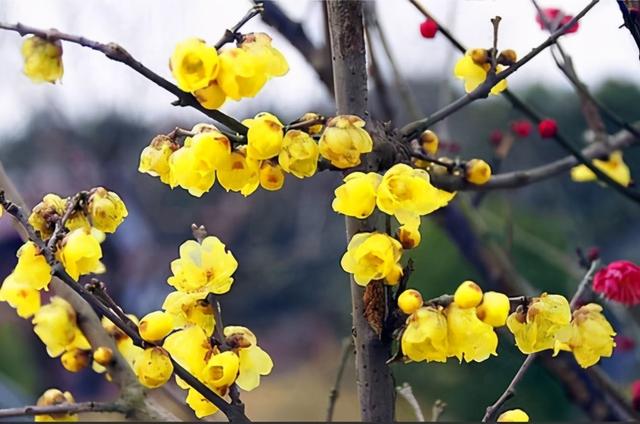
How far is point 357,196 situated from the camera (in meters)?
0.48

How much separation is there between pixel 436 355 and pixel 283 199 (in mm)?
5771

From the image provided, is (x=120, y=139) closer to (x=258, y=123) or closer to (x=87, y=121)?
(x=87, y=121)

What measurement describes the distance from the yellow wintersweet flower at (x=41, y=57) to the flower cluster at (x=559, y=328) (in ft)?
1.15

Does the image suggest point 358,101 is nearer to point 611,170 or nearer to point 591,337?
point 591,337

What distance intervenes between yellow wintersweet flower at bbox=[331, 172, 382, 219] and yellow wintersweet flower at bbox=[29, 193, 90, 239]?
18 centimetres

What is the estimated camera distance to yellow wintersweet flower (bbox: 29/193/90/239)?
51 cm

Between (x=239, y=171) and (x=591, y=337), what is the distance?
0.87 feet

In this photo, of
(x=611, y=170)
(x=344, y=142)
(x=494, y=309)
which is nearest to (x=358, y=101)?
(x=344, y=142)

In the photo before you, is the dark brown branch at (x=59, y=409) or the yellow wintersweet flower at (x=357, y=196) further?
the dark brown branch at (x=59, y=409)

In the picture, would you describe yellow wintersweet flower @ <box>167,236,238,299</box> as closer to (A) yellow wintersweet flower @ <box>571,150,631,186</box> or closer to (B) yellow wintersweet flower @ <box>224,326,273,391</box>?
(B) yellow wintersweet flower @ <box>224,326,273,391</box>

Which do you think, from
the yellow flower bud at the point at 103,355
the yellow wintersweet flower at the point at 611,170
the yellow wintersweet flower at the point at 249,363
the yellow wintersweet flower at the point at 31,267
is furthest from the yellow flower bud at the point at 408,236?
the yellow wintersweet flower at the point at 611,170

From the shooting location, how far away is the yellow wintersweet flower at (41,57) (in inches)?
19.7

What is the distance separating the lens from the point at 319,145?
0.48 meters

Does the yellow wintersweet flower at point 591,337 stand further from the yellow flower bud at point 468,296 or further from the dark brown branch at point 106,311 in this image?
the dark brown branch at point 106,311
